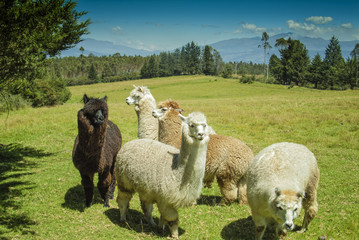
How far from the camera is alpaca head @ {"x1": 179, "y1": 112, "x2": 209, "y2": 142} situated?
4746 millimetres

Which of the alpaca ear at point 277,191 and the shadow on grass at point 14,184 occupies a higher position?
the alpaca ear at point 277,191

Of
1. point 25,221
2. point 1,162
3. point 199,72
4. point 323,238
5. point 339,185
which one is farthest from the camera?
point 199,72

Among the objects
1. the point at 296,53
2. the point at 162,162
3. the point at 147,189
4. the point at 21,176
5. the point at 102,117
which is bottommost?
the point at 21,176

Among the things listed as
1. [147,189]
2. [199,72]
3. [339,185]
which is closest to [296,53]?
[199,72]

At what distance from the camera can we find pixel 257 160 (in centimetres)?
543

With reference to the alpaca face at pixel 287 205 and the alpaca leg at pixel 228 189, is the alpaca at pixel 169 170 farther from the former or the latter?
the alpaca leg at pixel 228 189

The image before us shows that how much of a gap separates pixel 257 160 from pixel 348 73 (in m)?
70.5

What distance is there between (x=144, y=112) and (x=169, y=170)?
3.42 m

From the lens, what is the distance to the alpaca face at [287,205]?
410 centimetres

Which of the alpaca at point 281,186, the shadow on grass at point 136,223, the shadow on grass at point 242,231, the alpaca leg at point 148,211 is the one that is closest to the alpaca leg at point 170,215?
the shadow on grass at point 136,223

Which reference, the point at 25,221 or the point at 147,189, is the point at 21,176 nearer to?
the point at 25,221

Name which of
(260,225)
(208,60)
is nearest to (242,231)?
(260,225)

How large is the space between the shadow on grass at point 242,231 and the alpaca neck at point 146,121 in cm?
344

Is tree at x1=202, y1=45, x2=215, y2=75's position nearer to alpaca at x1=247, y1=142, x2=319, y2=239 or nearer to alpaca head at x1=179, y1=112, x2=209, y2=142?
alpaca at x1=247, y1=142, x2=319, y2=239
